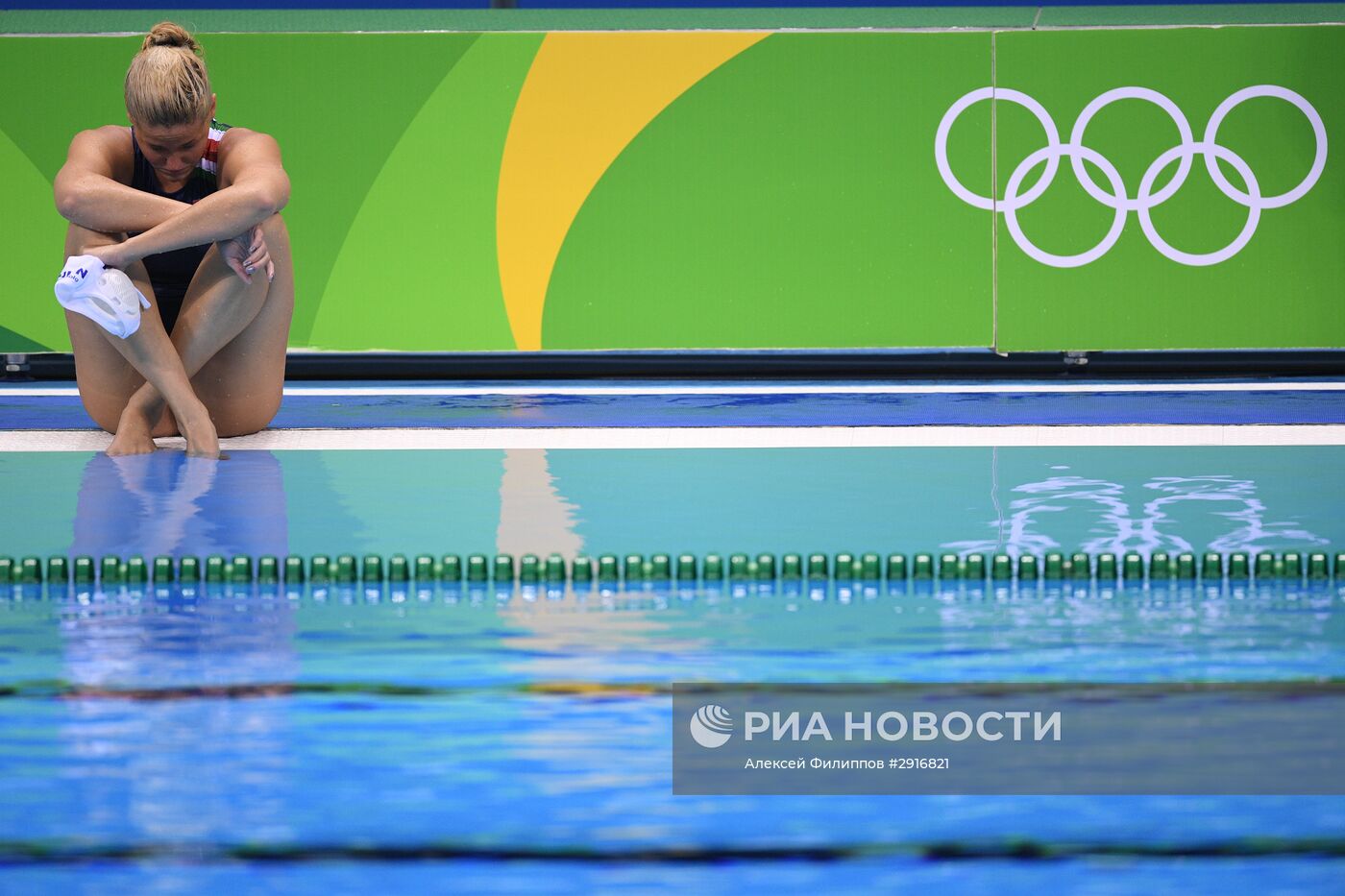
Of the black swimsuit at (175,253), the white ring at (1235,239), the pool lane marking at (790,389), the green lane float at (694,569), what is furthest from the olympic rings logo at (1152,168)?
the green lane float at (694,569)

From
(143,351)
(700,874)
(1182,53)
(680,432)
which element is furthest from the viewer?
(1182,53)

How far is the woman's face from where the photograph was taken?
4309mm

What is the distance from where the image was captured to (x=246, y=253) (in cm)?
440

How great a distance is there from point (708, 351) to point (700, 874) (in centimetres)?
574

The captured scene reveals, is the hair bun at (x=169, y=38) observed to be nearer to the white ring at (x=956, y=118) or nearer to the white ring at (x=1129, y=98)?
the white ring at (x=956, y=118)

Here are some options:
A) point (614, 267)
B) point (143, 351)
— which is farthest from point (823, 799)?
point (614, 267)

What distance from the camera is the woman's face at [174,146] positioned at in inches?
170

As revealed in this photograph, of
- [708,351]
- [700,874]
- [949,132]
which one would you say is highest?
[949,132]

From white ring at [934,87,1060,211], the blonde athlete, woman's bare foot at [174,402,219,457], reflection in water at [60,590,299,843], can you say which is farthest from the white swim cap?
white ring at [934,87,1060,211]

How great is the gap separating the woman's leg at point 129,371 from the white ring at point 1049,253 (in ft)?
12.8

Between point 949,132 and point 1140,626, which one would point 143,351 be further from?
point 949,132

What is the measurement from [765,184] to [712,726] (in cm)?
539

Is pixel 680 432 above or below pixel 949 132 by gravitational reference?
below

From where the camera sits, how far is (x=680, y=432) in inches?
209
